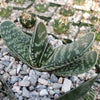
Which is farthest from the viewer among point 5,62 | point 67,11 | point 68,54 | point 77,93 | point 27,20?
point 67,11

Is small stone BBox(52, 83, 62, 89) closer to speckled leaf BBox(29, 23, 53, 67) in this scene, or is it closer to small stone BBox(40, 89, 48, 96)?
small stone BBox(40, 89, 48, 96)

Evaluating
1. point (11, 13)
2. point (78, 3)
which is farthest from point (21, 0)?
point (78, 3)

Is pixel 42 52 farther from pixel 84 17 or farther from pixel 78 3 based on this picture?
pixel 78 3

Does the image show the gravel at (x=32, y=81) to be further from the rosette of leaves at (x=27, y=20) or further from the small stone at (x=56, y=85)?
the rosette of leaves at (x=27, y=20)

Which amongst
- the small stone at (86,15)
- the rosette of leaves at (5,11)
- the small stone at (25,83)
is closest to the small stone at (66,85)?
the small stone at (25,83)

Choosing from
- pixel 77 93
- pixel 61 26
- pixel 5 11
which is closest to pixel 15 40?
pixel 77 93

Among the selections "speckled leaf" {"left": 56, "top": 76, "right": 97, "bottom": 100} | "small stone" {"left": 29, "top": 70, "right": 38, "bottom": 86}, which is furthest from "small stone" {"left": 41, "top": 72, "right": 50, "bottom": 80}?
"speckled leaf" {"left": 56, "top": 76, "right": 97, "bottom": 100}

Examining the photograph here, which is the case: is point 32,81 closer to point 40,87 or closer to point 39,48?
point 40,87
